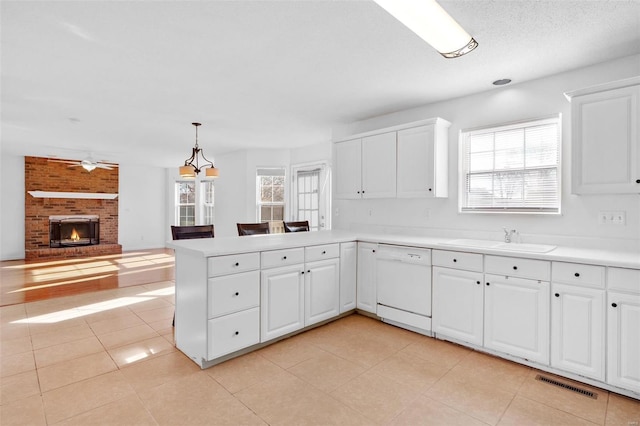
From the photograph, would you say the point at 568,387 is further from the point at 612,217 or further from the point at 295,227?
the point at 295,227

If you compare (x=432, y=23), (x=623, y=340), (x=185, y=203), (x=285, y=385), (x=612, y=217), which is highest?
(x=432, y=23)

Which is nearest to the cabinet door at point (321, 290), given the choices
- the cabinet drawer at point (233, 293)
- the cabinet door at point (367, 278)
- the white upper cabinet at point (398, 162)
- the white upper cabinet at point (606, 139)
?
Answer: the cabinet door at point (367, 278)

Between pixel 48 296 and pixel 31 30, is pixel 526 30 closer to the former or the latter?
pixel 31 30

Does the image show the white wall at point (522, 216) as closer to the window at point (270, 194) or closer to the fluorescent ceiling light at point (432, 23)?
the fluorescent ceiling light at point (432, 23)

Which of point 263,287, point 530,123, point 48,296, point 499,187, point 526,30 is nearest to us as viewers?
point 526,30

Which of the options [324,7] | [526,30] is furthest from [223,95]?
[526,30]

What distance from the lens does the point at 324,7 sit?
201cm

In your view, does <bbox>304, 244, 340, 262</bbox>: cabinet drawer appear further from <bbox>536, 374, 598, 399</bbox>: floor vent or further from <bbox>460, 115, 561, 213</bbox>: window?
<bbox>536, 374, 598, 399</bbox>: floor vent

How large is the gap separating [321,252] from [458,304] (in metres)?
1.32

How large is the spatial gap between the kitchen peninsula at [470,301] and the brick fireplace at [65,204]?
6983 millimetres

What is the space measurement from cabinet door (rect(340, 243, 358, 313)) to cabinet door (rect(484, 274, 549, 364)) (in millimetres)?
1370

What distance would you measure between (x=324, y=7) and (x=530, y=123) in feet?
7.46

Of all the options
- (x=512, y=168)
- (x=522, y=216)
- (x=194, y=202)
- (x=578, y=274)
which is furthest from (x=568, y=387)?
(x=194, y=202)

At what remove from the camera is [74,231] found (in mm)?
8234
